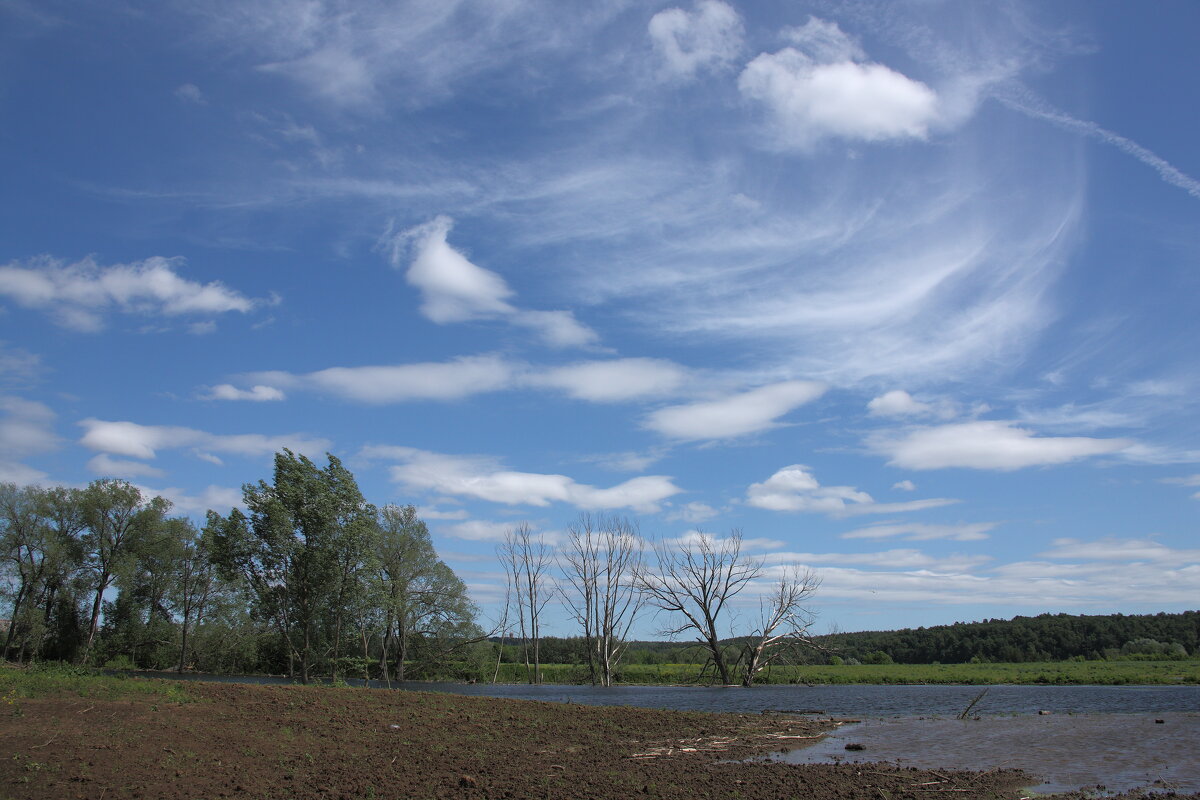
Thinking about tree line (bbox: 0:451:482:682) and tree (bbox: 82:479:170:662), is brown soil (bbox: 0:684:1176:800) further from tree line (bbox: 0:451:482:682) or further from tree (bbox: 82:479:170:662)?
tree (bbox: 82:479:170:662)

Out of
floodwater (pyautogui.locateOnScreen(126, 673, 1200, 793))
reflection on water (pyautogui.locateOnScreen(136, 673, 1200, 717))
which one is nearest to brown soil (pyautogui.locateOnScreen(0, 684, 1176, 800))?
floodwater (pyautogui.locateOnScreen(126, 673, 1200, 793))

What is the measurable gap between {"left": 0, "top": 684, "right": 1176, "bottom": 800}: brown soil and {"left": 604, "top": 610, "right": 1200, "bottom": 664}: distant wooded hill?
6509cm

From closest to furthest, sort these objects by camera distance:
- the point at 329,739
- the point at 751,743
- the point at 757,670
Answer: the point at 329,739 → the point at 751,743 → the point at 757,670

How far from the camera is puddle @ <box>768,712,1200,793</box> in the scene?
15.8m

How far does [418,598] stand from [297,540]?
97.3ft

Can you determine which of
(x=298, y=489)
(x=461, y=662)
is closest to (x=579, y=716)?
(x=298, y=489)

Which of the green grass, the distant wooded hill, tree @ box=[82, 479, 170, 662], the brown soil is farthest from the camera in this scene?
the distant wooded hill

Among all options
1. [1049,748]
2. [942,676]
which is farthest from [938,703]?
[942,676]

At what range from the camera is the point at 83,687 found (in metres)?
16.5

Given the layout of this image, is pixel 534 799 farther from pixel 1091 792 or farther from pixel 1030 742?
pixel 1030 742

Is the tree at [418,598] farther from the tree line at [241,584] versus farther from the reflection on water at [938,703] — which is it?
the reflection on water at [938,703]

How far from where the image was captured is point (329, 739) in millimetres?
15633

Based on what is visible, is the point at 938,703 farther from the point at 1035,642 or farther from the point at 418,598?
the point at 1035,642

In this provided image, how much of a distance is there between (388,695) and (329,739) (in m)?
6.93
